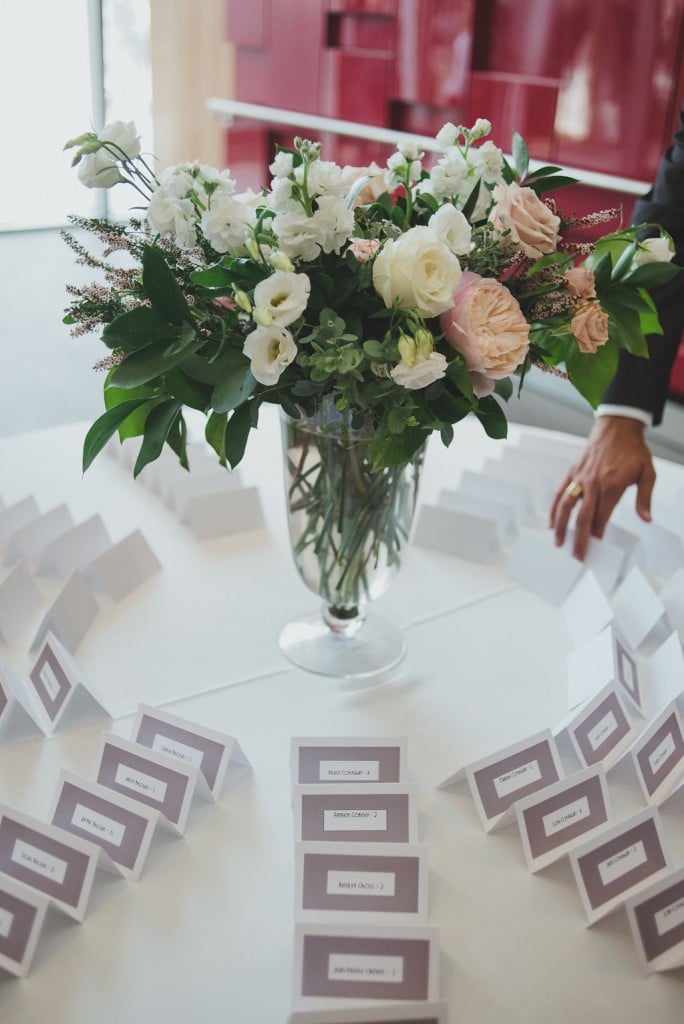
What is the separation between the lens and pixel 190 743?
1010 mm

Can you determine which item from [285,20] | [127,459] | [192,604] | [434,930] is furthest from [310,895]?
[285,20]

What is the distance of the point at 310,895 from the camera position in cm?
84

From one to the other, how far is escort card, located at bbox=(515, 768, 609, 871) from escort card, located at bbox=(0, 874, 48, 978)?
1.47ft

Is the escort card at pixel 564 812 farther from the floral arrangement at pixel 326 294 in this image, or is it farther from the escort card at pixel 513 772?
the floral arrangement at pixel 326 294

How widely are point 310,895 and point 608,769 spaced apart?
0.38 m

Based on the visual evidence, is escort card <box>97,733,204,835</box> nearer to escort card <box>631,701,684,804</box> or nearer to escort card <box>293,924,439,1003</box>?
escort card <box>293,924,439,1003</box>

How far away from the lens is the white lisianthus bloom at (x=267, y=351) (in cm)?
86

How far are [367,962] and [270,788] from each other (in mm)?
255

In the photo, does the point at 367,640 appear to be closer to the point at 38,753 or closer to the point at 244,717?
the point at 244,717

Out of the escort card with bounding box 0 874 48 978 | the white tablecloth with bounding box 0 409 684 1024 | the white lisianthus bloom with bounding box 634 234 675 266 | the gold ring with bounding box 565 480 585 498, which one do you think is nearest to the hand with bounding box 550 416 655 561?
the gold ring with bounding box 565 480 585 498

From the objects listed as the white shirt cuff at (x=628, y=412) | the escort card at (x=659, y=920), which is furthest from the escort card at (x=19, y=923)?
the white shirt cuff at (x=628, y=412)

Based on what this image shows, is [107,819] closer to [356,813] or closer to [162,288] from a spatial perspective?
[356,813]

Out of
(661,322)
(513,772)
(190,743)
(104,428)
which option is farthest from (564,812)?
(661,322)

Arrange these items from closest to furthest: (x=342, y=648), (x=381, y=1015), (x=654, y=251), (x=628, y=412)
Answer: (x=381, y=1015)
(x=654, y=251)
(x=342, y=648)
(x=628, y=412)
